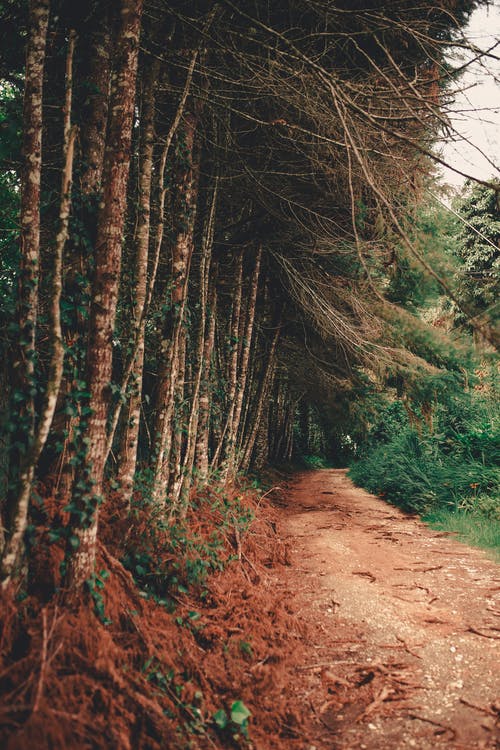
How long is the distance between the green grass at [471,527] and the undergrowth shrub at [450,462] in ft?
0.67

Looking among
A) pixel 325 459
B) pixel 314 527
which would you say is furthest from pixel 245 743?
pixel 325 459

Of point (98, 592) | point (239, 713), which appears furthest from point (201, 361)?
point (239, 713)

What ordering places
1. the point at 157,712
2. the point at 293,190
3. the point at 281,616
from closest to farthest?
the point at 157,712
the point at 281,616
the point at 293,190

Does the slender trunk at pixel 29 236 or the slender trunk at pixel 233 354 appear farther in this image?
the slender trunk at pixel 233 354

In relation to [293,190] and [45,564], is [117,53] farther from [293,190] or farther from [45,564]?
[293,190]

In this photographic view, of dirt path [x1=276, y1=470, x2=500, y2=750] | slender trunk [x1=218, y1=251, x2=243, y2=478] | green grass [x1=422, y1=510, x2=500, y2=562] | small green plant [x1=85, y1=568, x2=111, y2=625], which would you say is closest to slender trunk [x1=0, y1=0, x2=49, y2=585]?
small green plant [x1=85, y1=568, x2=111, y2=625]

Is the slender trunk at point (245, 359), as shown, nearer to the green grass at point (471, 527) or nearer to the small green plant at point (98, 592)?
the green grass at point (471, 527)

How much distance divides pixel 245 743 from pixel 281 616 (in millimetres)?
1475

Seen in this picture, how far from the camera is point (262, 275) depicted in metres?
10.1

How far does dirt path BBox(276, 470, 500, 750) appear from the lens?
99.1 inches

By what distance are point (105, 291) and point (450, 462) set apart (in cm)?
809

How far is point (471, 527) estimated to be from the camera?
676cm

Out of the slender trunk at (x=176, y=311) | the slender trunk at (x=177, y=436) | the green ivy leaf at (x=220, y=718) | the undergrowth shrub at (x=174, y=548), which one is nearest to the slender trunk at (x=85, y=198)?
the undergrowth shrub at (x=174, y=548)

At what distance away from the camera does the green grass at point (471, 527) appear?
6037 millimetres
